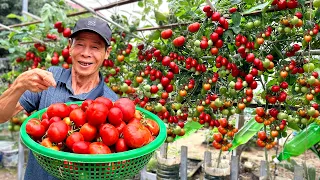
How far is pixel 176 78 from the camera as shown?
2410 millimetres

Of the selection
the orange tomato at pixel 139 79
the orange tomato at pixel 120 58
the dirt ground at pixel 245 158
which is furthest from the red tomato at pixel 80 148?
the dirt ground at pixel 245 158

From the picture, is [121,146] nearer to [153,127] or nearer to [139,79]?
[153,127]

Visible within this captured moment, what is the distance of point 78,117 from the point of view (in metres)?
1.22

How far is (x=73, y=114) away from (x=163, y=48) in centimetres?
127

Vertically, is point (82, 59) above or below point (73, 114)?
above

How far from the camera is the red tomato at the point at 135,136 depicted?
108cm

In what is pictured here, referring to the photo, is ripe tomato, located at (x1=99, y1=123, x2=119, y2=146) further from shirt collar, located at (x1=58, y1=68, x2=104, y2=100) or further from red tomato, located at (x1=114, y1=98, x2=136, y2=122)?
shirt collar, located at (x1=58, y1=68, x2=104, y2=100)

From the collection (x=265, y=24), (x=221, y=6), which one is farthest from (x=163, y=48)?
(x=265, y=24)

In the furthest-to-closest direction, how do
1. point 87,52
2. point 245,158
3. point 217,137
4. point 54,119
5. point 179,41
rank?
point 245,158
point 217,137
point 179,41
point 87,52
point 54,119

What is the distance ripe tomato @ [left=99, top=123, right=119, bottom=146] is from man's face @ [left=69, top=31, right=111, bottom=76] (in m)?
0.48

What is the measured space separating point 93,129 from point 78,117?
88 mm

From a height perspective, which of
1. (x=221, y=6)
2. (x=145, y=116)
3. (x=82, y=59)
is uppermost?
(x=221, y=6)

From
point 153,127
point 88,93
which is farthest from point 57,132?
point 88,93

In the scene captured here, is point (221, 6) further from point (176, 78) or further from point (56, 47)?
point (56, 47)
